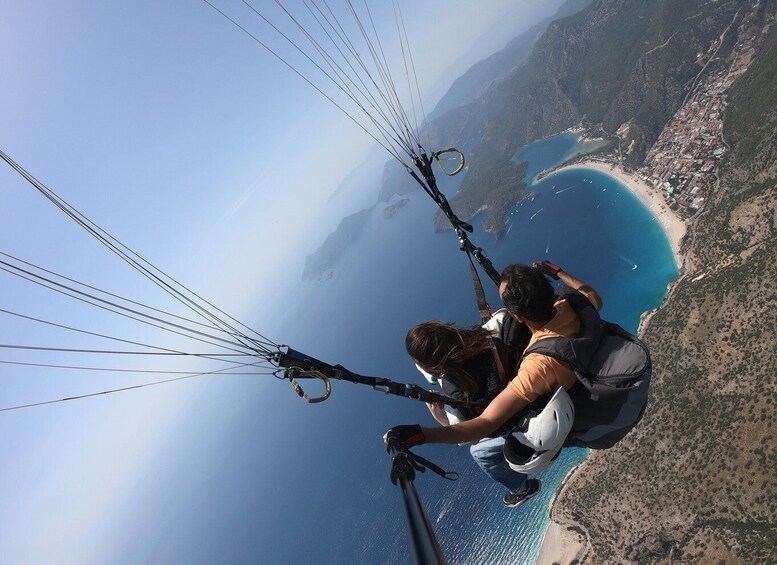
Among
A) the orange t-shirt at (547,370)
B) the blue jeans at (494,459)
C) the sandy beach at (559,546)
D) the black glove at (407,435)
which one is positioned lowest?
the sandy beach at (559,546)

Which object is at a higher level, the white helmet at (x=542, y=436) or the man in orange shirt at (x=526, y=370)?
the man in orange shirt at (x=526, y=370)

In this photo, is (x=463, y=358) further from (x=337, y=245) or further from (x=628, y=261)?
(x=337, y=245)

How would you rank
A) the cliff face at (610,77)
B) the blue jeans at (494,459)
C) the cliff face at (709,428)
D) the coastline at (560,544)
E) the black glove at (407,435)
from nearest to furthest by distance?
the black glove at (407,435) → the blue jeans at (494,459) → the cliff face at (709,428) → the coastline at (560,544) → the cliff face at (610,77)

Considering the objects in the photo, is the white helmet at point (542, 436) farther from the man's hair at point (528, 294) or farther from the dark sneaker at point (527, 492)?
the dark sneaker at point (527, 492)

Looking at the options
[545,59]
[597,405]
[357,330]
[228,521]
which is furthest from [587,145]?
[228,521]

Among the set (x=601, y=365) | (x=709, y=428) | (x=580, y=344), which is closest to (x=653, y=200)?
(x=709, y=428)

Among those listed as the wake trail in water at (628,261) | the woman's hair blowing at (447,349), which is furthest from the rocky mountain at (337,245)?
the woman's hair blowing at (447,349)

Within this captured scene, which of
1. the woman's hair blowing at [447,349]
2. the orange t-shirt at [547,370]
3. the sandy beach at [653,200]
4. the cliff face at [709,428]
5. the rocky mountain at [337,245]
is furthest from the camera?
the rocky mountain at [337,245]

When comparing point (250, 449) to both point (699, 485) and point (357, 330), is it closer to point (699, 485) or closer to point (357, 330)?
point (357, 330)
